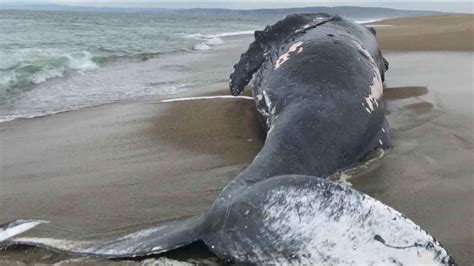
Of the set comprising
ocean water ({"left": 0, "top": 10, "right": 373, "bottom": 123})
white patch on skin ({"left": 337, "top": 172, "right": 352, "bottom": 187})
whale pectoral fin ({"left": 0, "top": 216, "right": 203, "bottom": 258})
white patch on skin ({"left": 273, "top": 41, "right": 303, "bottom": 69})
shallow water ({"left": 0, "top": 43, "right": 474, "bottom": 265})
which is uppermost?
white patch on skin ({"left": 273, "top": 41, "right": 303, "bottom": 69})

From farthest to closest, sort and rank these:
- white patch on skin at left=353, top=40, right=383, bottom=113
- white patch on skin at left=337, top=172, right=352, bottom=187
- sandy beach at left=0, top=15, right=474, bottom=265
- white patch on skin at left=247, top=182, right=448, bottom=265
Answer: white patch on skin at left=353, top=40, right=383, bottom=113, white patch on skin at left=337, top=172, right=352, bottom=187, sandy beach at left=0, top=15, right=474, bottom=265, white patch on skin at left=247, top=182, right=448, bottom=265

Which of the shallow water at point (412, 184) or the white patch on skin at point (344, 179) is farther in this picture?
the white patch on skin at point (344, 179)

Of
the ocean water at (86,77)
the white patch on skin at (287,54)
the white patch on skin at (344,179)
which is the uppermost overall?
the white patch on skin at (287,54)

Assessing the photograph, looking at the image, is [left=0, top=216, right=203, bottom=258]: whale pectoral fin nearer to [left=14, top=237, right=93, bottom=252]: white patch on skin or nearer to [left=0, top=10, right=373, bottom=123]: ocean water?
[left=14, top=237, right=93, bottom=252]: white patch on skin

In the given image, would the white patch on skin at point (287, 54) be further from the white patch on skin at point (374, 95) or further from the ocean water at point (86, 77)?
the ocean water at point (86, 77)

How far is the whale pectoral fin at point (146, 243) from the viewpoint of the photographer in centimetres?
222

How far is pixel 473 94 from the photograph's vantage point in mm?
6238

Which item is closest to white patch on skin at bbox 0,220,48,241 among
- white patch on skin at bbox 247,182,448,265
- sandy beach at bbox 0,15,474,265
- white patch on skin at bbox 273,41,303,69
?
sandy beach at bbox 0,15,474,265

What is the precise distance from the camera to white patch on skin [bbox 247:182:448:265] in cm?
185

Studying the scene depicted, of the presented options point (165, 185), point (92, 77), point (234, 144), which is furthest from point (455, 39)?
point (165, 185)

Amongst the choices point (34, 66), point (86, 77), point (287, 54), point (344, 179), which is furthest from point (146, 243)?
point (34, 66)

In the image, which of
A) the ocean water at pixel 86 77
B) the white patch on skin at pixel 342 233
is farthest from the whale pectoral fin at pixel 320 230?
the ocean water at pixel 86 77

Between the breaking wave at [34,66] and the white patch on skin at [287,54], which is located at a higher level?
the white patch on skin at [287,54]

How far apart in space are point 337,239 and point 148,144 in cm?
326
